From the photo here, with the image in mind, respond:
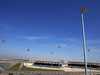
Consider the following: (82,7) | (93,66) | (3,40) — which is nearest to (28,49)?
(3,40)

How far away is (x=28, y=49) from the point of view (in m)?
80.1

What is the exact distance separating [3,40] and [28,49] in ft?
73.1

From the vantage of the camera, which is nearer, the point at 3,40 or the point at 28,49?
the point at 3,40

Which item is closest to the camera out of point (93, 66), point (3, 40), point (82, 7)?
point (82, 7)

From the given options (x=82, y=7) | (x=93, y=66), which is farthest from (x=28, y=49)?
(x=82, y=7)

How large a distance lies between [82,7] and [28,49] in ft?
227

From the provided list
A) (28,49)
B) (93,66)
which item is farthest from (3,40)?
(93,66)

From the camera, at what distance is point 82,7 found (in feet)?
62.1

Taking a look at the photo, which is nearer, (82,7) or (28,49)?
(82,7)

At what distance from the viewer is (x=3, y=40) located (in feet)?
230

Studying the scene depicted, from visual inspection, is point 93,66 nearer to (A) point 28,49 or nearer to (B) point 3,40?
(A) point 28,49

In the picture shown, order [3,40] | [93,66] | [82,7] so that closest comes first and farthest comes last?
[82,7]
[3,40]
[93,66]

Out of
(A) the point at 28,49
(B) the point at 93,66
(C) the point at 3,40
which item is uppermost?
(C) the point at 3,40

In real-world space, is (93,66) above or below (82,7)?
below
